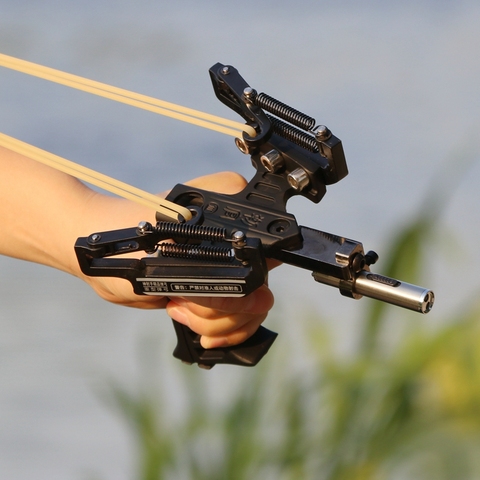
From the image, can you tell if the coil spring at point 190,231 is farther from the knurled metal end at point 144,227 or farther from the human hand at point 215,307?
the human hand at point 215,307

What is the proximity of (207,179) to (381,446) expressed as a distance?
2011mm

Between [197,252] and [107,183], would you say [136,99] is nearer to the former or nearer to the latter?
[107,183]

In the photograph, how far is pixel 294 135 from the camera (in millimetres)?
1684

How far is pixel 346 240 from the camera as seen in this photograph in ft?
5.01

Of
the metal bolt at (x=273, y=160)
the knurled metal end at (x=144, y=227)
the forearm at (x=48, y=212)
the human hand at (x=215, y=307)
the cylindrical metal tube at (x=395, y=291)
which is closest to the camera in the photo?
the cylindrical metal tube at (x=395, y=291)

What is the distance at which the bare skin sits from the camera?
1874 mm

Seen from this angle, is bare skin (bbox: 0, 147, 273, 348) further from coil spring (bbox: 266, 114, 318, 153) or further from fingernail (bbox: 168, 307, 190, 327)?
coil spring (bbox: 266, 114, 318, 153)

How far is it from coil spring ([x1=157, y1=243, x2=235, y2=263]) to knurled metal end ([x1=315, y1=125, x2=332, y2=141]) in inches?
9.9

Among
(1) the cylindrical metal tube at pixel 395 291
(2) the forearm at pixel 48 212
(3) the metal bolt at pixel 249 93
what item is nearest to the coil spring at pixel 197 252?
(1) the cylindrical metal tube at pixel 395 291

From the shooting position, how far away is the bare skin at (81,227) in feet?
6.15

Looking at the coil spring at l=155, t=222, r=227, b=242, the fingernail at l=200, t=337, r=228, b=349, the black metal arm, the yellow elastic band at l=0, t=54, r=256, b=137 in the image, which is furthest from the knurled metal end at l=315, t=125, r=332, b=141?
the fingernail at l=200, t=337, r=228, b=349

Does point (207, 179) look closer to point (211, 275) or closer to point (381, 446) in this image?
point (211, 275)

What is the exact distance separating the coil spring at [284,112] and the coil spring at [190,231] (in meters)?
0.24

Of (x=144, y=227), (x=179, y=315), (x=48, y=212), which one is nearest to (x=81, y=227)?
(x=48, y=212)
